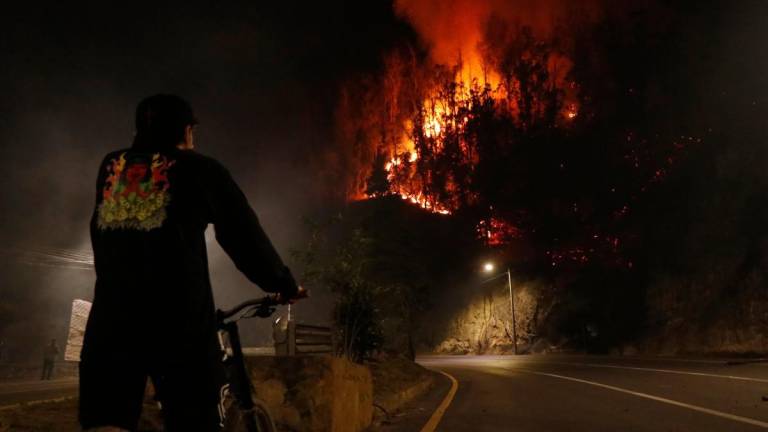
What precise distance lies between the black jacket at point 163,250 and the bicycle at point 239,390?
32cm

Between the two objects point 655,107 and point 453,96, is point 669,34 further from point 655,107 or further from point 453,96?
point 453,96

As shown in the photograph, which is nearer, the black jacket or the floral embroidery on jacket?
the black jacket

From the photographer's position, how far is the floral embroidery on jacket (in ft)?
6.50

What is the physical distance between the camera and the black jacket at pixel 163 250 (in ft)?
6.03

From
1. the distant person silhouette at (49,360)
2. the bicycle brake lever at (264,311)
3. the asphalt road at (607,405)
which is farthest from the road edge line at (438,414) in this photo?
the distant person silhouette at (49,360)

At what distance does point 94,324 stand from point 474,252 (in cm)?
5165

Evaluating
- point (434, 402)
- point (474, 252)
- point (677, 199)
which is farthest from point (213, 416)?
point (474, 252)

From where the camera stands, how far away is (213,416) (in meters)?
1.94

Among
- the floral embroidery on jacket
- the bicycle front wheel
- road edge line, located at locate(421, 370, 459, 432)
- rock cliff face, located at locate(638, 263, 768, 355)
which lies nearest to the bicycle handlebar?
the bicycle front wheel

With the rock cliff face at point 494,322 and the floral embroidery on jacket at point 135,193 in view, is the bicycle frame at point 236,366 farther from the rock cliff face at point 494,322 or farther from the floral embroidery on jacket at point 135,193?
→ the rock cliff face at point 494,322

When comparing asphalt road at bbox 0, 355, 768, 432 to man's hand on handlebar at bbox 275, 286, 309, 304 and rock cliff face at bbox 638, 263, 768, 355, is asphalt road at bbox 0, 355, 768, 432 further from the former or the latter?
rock cliff face at bbox 638, 263, 768, 355

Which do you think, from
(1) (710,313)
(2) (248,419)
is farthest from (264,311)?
(1) (710,313)

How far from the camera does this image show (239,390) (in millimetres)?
2361

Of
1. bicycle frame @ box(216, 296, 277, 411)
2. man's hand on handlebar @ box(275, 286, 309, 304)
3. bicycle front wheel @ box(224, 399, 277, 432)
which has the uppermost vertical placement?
man's hand on handlebar @ box(275, 286, 309, 304)
